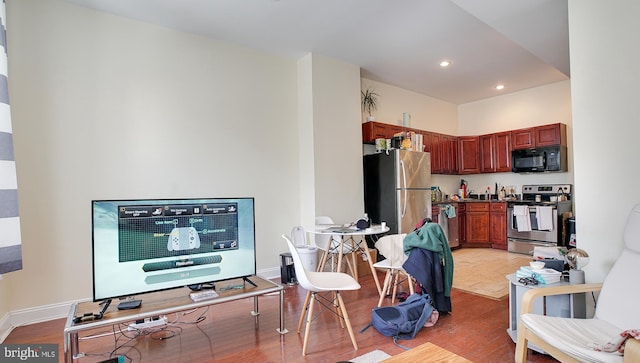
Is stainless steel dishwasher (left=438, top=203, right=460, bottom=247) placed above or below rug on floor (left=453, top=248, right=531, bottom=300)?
above

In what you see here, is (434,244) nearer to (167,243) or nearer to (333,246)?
(333,246)

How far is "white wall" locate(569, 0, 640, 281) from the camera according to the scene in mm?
2160

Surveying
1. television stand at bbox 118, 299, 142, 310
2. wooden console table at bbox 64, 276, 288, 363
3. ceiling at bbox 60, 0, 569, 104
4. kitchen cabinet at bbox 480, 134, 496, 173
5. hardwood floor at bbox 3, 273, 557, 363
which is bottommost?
hardwood floor at bbox 3, 273, 557, 363

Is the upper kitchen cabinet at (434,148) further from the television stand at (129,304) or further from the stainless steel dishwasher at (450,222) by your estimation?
the television stand at (129,304)

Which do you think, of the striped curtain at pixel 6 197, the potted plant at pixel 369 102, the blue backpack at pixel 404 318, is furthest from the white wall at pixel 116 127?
the blue backpack at pixel 404 318

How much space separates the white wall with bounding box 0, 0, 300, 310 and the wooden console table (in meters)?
1.26

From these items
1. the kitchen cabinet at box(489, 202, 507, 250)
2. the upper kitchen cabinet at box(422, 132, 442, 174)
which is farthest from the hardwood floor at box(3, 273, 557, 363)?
the upper kitchen cabinet at box(422, 132, 442, 174)

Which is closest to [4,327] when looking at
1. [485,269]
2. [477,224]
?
[485,269]

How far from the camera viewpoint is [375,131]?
5.11 meters

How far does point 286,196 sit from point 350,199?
3.14 feet

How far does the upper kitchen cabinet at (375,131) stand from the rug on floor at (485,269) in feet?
7.61

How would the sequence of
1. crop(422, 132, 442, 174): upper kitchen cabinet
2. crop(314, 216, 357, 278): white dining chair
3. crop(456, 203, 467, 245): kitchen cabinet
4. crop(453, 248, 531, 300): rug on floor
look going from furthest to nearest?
crop(456, 203, 467, 245): kitchen cabinet < crop(422, 132, 442, 174): upper kitchen cabinet < crop(314, 216, 357, 278): white dining chair < crop(453, 248, 531, 300): rug on floor

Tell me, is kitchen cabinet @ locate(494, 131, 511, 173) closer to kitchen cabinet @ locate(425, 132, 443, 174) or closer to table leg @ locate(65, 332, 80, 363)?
kitchen cabinet @ locate(425, 132, 443, 174)

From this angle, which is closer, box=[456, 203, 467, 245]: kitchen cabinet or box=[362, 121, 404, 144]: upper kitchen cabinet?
box=[362, 121, 404, 144]: upper kitchen cabinet
